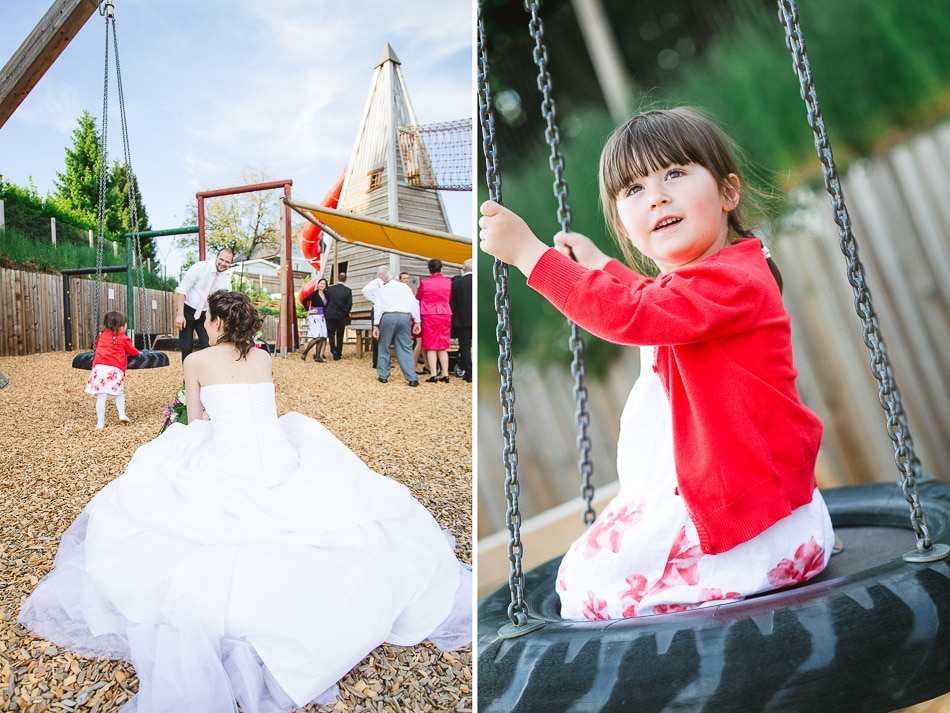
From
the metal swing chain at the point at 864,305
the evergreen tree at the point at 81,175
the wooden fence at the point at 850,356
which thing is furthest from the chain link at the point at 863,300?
the evergreen tree at the point at 81,175

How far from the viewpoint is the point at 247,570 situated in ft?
4.54

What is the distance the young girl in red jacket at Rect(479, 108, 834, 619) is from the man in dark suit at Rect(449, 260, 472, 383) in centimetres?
80

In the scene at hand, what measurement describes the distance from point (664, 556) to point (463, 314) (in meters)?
1.07

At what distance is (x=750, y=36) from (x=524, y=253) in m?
1.24

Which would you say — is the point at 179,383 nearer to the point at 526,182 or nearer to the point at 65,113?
the point at 65,113

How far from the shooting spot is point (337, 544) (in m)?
1.48

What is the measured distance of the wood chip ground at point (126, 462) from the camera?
4.15ft

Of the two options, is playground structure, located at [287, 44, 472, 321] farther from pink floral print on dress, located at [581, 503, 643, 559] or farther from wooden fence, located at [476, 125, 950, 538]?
pink floral print on dress, located at [581, 503, 643, 559]

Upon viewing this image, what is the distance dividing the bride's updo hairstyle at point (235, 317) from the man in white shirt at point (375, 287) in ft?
1.06

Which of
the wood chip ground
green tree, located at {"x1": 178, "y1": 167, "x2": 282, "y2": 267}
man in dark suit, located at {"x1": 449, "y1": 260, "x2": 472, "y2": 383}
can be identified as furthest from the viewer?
man in dark suit, located at {"x1": 449, "y1": 260, "x2": 472, "y2": 383}

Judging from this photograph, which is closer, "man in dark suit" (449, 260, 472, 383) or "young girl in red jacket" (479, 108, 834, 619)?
"young girl in red jacket" (479, 108, 834, 619)

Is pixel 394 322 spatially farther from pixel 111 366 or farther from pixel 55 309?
pixel 55 309

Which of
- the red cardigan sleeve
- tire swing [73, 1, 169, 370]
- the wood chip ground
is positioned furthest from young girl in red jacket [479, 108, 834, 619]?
tire swing [73, 1, 169, 370]

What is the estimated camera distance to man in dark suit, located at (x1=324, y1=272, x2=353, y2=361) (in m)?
1.72
